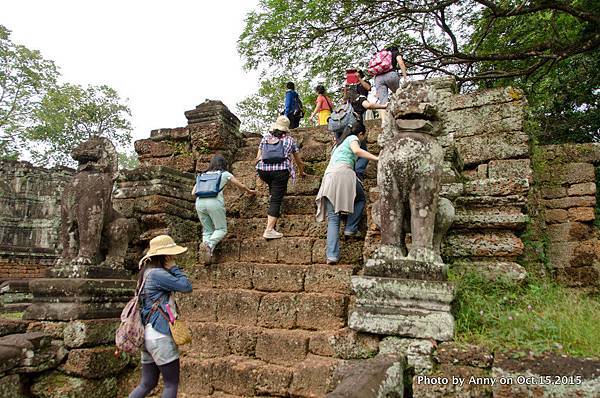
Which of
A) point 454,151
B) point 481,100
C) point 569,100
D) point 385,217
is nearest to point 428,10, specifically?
point 569,100

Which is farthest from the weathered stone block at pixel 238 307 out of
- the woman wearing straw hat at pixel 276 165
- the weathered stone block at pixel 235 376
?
the woman wearing straw hat at pixel 276 165

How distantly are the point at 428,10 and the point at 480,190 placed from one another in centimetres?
672

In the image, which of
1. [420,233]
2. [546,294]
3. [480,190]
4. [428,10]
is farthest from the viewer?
[428,10]

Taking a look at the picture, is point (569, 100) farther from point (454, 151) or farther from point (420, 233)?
point (420, 233)

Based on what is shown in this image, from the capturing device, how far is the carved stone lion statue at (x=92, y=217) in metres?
4.66

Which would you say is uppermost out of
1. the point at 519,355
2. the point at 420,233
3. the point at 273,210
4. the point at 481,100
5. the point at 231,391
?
the point at 481,100

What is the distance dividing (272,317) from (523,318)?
7.26 feet

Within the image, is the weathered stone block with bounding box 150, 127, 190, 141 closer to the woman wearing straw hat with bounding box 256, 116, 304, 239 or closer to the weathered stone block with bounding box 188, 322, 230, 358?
the woman wearing straw hat with bounding box 256, 116, 304, 239

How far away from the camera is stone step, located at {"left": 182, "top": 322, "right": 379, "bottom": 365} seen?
3.38 metres

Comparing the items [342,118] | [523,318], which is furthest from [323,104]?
[523,318]

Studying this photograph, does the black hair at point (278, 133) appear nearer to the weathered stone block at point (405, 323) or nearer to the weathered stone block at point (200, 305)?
the weathered stone block at point (200, 305)

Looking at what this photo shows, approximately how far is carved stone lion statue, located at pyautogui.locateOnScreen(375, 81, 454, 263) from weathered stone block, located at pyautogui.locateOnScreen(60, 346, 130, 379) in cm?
290

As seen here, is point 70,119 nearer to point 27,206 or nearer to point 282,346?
point 27,206

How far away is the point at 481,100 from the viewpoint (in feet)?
17.5
